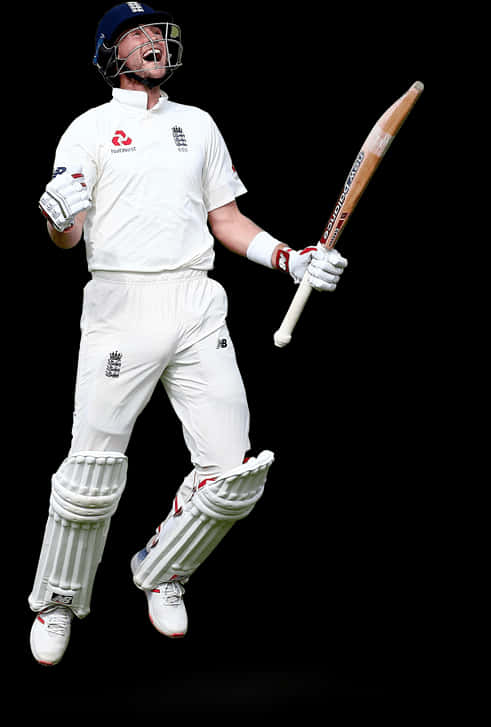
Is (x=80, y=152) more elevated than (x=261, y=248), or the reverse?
(x=80, y=152)

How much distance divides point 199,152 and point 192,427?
109 cm

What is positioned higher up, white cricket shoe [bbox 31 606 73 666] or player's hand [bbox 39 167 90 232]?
player's hand [bbox 39 167 90 232]

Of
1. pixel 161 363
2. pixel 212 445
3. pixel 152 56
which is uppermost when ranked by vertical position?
pixel 152 56

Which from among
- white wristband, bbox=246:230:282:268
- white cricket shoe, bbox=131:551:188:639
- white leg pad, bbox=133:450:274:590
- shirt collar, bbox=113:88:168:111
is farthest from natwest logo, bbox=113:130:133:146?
white cricket shoe, bbox=131:551:188:639

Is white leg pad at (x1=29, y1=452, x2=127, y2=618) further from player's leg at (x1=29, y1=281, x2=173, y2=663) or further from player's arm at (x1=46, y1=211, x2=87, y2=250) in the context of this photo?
player's arm at (x1=46, y1=211, x2=87, y2=250)

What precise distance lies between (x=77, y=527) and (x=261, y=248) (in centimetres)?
133

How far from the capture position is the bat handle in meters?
5.88

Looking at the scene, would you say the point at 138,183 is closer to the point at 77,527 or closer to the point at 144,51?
the point at 144,51

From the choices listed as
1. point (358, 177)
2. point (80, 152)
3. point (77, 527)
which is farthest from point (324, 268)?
point (77, 527)

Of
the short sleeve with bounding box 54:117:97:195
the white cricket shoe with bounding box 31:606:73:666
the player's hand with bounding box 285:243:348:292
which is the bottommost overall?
the white cricket shoe with bounding box 31:606:73:666

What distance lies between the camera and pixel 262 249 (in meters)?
6.18

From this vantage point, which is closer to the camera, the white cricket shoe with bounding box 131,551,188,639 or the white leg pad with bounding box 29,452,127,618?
the white leg pad with bounding box 29,452,127,618

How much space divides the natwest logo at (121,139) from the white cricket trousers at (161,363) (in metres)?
0.50

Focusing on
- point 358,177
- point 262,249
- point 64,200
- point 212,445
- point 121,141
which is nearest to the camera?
point 64,200
